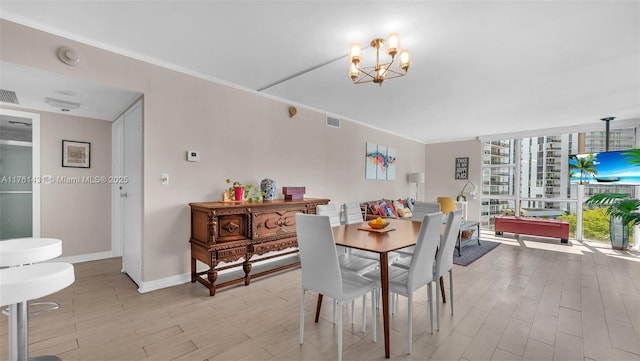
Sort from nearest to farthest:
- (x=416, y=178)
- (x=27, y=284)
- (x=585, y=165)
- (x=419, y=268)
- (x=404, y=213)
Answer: (x=27, y=284), (x=419, y=268), (x=585, y=165), (x=404, y=213), (x=416, y=178)

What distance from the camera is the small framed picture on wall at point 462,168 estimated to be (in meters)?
7.44

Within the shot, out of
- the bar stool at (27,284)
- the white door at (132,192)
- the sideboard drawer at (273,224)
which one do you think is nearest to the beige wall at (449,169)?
the sideboard drawer at (273,224)

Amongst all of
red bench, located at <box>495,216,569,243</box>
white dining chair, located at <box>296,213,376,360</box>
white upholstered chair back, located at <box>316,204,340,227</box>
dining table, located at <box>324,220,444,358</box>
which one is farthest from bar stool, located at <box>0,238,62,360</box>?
red bench, located at <box>495,216,569,243</box>

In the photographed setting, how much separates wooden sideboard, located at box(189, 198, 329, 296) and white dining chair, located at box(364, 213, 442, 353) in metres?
1.53

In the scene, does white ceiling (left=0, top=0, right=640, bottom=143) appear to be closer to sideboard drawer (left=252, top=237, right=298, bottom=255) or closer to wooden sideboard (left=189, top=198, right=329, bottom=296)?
wooden sideboard (left=189, top=198, right=329, bottom=296)

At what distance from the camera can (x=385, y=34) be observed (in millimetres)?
2391

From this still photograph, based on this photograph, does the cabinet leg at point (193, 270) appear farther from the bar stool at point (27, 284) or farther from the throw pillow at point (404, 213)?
the throw pillow at point (404, 213)

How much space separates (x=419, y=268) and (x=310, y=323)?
41.3 inches

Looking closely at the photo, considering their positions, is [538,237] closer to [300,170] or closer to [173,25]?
[300,170]

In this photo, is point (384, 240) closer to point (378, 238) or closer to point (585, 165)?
point (378, 238)

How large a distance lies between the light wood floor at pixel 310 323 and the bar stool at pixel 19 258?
391 millimetres

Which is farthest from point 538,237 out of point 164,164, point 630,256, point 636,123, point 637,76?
point 164,164

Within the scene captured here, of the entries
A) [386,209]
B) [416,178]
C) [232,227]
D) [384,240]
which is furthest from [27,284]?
[416,178]

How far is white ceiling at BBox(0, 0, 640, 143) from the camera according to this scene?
2090mm
